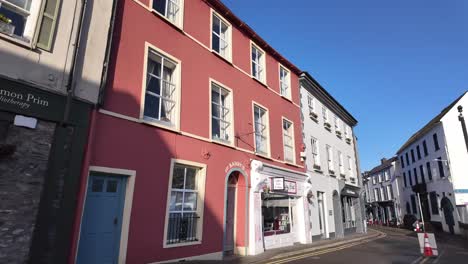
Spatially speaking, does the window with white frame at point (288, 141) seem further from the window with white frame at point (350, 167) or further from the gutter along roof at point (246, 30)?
the window with white frame at point (350, 167)

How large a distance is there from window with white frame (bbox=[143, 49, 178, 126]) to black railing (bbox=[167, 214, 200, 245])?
299cm

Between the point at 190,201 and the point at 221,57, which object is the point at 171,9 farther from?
the point at 190,201

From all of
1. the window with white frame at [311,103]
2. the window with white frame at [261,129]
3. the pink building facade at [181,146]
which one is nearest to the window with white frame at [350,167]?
the window with white frame at [311,103]

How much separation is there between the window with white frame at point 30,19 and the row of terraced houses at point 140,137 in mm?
24

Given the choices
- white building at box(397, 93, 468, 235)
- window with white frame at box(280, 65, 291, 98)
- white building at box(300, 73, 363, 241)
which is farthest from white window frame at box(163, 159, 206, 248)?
white building at box(397, 93, 468, 235)

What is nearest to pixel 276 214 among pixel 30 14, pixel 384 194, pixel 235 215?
pixel 235 215

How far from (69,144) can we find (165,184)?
9.66 ft

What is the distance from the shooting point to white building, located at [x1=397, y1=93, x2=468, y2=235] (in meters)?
26.6

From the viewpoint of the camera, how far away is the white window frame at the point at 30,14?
6.39 m

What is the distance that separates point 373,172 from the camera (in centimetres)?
5528

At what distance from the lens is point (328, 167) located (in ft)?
68.5

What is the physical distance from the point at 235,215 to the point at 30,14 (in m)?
9.13

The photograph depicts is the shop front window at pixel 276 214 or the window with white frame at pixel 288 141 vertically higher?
the window with white frame at pixel 288 141

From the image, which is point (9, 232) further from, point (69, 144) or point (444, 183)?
point (444, 183)
